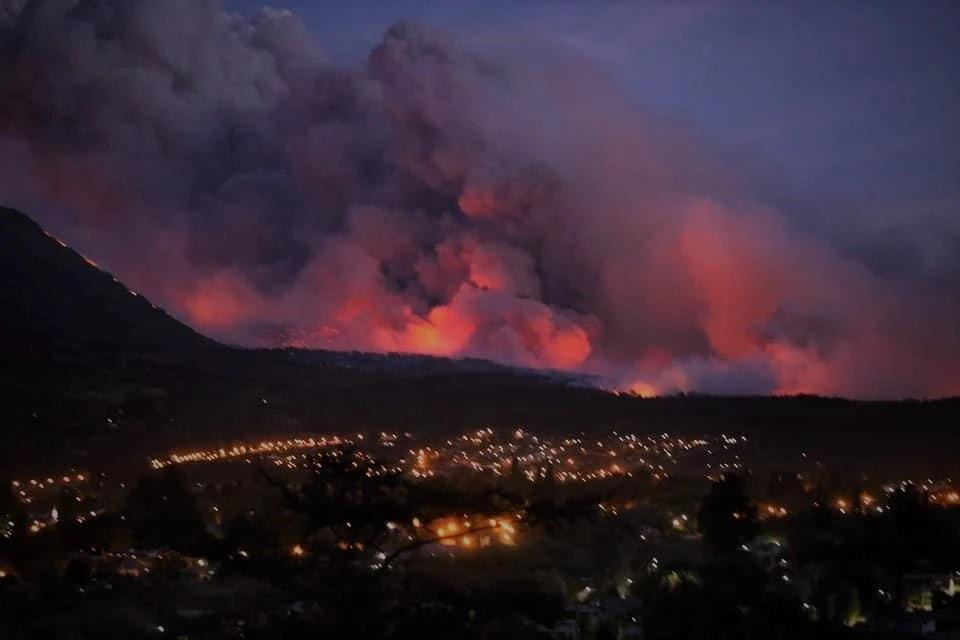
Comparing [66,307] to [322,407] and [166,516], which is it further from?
[166,516]

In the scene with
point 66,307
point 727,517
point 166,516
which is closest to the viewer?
point 166,516

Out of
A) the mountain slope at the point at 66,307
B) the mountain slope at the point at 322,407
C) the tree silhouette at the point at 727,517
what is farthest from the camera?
the mountain slope at the point at 66,307

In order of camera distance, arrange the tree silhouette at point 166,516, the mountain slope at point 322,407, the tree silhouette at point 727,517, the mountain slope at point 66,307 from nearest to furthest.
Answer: the tree silhouette at point 166,516, the tree silhouette at point 727,517, the mountain slope at point 322,407, the mountain slope at point 66,307

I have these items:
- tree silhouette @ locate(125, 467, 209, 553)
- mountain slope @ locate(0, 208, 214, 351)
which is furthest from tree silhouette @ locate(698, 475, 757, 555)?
mountain slope @ locate(0, 208, 214, 351)

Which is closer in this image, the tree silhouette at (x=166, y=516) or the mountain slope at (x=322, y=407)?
the tree silhouette at (x=166, y=516)

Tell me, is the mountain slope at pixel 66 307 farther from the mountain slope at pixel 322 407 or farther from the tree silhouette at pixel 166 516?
the tree silhouette at pixel 166 516

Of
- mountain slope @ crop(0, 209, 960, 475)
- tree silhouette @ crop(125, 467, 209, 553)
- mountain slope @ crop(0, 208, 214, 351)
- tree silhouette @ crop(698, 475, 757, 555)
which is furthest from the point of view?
mountain slope @ crop(0, 208, 214, 351)

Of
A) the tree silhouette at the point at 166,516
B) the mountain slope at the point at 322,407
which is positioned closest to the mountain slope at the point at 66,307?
the mountain slope at the point at 322,407

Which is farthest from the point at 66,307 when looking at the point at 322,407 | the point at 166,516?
the point at 166,516

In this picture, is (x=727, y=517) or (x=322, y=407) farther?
(x=322, y=407)

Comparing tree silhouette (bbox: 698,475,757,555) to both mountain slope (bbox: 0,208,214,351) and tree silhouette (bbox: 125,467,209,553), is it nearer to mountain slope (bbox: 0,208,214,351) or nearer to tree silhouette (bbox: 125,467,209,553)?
tree silhouette (bbox: 125,467,209,553)

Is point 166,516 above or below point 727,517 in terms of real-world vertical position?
below

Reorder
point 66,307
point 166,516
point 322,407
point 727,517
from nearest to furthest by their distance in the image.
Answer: point 166,516 → point 727,517 → point 322,407 → point 66,307

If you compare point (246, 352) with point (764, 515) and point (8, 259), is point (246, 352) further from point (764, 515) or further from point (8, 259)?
point (764, 515)
